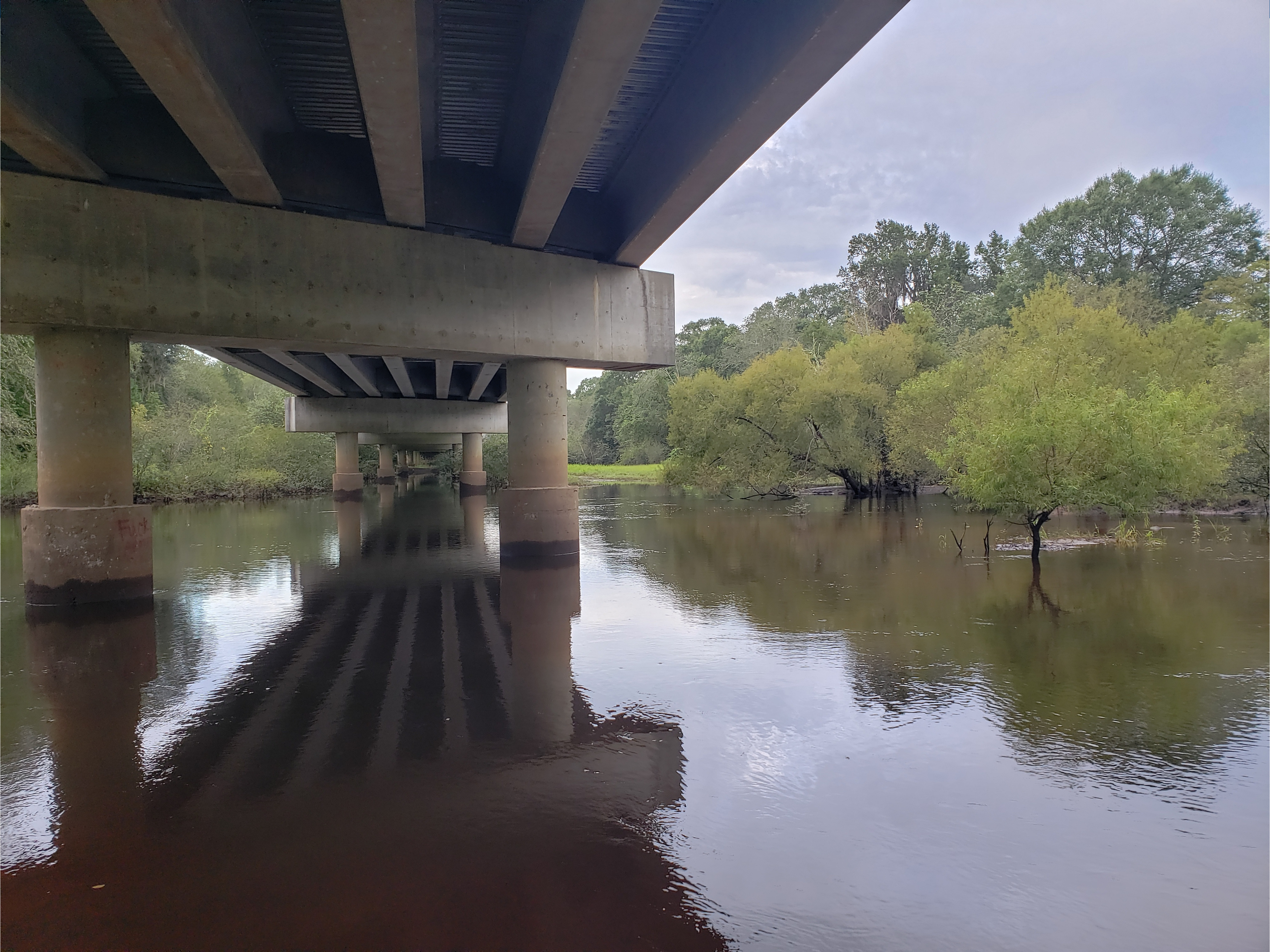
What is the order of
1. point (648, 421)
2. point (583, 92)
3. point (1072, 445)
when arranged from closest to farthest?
point (583, 92) < point (1072, 445) < point (648, 421)

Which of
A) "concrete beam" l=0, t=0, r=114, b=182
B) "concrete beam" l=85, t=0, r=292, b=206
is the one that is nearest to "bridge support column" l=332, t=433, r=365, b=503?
"concrete beam" l=0, t=0, r=114, b=182

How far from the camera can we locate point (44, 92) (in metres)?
9.09

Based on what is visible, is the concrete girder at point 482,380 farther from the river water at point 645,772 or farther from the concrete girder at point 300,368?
the river water at point 645,772

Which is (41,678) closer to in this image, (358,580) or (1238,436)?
(358,580)

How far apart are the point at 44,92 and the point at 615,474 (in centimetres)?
6184

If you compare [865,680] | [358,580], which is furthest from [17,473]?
[865,680]

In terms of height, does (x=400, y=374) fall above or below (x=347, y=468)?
above

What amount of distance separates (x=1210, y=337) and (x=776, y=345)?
3809 centimetres

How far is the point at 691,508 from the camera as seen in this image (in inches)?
1172

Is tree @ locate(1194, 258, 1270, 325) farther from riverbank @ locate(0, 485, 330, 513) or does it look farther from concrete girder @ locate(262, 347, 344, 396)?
riverbank @ locate(0, 485, 330, 513)

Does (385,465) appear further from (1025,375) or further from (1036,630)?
(1036,630)

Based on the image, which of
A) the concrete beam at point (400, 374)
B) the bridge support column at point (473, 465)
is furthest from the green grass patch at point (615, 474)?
the concrete beam at point (400, 374)

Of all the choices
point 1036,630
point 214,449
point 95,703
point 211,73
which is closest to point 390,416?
point 214,449

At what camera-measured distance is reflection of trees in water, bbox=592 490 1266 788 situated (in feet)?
19.2
